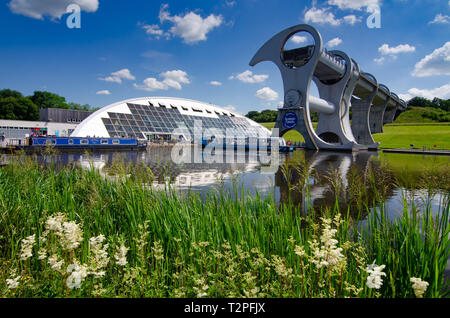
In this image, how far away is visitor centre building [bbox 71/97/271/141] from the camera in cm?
5043

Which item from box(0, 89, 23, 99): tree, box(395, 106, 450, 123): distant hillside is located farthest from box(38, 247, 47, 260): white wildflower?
box(395, 106, 450, 123): distant hillside

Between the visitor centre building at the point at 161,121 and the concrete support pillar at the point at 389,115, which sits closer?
the visitor centre building at the point at 161,121

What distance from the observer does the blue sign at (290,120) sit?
142 ft

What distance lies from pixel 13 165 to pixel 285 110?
41132 millimetres

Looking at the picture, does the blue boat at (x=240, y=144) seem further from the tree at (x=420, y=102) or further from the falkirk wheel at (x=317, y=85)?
the tree at (x=420, y=102)

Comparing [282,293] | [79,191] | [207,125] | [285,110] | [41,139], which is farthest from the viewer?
[207,125]

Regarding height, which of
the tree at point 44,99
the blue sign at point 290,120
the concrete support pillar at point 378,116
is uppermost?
the tree at point 44,99

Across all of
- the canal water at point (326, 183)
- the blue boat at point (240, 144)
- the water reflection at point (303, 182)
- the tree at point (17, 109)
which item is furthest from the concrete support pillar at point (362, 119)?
the tree at point (17, 109)

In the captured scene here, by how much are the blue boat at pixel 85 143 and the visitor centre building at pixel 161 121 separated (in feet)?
28.2

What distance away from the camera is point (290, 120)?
4372 cm
